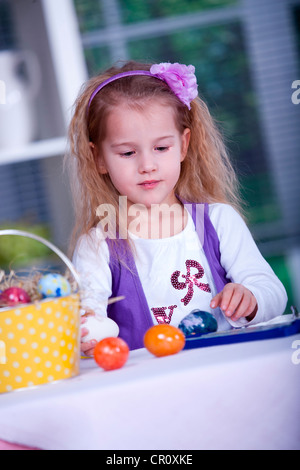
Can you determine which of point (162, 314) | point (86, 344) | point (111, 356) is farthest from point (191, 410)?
point (162, 314)

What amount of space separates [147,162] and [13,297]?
1.95 ft

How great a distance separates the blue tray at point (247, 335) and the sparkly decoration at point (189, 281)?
17.5 inches

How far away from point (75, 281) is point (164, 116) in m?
0.62

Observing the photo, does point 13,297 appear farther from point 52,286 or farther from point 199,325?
point 199,325

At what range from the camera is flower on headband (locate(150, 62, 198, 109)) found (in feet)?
4.92

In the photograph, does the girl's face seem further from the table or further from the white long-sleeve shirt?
the table

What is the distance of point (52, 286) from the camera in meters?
0.95

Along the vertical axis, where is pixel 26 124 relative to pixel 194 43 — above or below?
below

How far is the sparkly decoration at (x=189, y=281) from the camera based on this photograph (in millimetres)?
1483

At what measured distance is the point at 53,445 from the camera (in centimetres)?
80

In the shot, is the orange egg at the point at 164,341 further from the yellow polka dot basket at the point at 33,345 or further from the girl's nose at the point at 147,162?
the girl's nose at the point at 147,162
